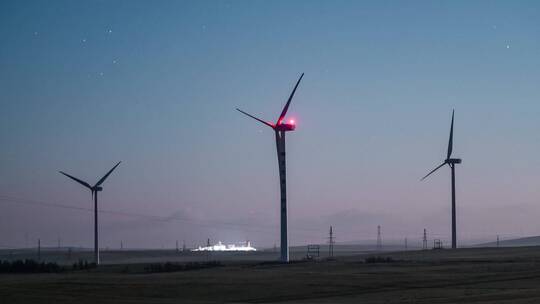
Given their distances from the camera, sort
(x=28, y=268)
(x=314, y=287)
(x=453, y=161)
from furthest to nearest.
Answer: (x=453, y=161), (x=28, y=268), (x=314, y=287)

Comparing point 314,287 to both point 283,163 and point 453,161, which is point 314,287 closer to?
point 283,163

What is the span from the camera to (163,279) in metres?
68.6

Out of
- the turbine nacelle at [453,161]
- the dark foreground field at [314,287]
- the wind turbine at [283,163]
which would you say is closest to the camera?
the dark foreground field at [314,287]

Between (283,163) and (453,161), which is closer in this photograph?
(283,163)

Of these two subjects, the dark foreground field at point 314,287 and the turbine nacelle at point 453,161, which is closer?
the dark foreground field at point 314,287

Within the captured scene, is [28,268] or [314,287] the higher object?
[314,287]

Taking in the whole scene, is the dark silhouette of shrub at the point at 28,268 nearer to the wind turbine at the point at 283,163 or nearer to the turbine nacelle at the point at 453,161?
the wind turbine at the point at 283,163

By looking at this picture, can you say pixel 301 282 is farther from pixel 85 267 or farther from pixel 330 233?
pixel 330 233

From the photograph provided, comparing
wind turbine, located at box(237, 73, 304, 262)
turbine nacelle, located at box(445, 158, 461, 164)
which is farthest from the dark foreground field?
turbine nacelle, located at box(445, 158, 461, 164)

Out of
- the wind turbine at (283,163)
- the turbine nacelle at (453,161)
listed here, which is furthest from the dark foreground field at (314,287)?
the turbine nacelle at (453,161)

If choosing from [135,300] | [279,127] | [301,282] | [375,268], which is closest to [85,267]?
[279,127]

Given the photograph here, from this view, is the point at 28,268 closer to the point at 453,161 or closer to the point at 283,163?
the point at 283,163

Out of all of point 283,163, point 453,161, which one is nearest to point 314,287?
point 283,163

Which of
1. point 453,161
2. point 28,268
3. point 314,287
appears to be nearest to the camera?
point 314,287
